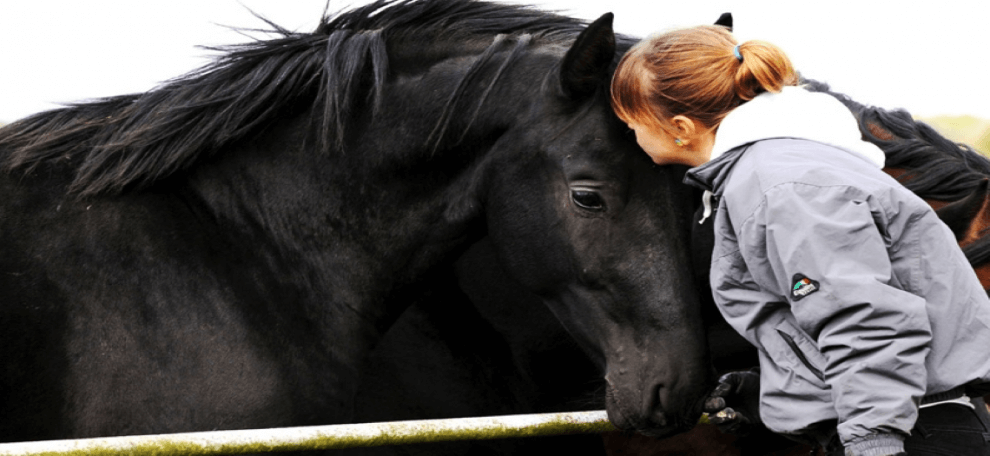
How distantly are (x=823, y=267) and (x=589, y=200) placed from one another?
0.99m

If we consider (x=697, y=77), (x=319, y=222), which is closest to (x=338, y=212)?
(x=319, y=222)

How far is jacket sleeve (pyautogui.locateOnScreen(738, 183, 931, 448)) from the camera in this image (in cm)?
153

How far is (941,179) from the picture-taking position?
107 inches

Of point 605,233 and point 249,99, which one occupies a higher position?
point 249,99

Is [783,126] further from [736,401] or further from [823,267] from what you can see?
[736,401]

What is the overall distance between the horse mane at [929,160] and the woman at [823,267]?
0.88 meters

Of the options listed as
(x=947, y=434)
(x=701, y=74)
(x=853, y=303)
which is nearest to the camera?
(x=853, y=303)

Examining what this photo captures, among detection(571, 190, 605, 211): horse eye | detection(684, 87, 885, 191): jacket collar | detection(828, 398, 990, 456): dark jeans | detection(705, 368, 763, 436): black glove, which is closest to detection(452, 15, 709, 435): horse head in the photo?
detection(571, 190, 605, 211): horse eye

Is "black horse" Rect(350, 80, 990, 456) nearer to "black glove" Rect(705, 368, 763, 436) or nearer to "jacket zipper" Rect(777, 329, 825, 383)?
"black glove" Rect(705, 368, 763, 436)

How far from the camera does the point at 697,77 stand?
1.97 m

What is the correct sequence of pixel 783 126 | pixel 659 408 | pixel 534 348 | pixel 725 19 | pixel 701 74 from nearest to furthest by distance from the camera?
1. pixel 783 126
2. pixel 701 74
3. pixel 659 408
4. pixel 725 19
5. pixel 534 348

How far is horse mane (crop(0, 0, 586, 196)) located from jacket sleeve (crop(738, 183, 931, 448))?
124cm

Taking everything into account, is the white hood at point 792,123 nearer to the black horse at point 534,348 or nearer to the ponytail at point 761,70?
the ponytail at point 761,70

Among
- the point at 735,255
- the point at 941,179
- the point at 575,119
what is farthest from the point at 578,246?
the point at 941,179
